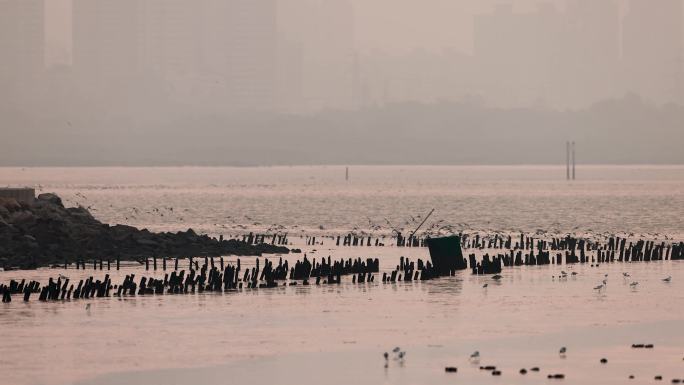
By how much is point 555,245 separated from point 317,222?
166ft

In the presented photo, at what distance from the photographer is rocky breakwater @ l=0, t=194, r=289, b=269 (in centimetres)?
6441

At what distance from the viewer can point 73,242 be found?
221 feet

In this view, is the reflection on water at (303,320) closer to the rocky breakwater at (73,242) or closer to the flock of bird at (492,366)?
the flock of bird at (492,366)

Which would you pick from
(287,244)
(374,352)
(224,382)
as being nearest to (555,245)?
(287,244)

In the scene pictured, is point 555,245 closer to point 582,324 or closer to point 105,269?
point 105,269

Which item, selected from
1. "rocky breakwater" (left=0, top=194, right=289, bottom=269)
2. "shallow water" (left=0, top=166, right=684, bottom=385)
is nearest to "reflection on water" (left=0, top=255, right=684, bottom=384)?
"shallow water" (left=0, top=166, right=684, bottom=385)

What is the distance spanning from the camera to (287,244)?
277ft

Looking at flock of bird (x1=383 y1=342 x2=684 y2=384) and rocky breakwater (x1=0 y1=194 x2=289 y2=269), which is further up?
rocky breakwater (x1=0 y1=194 x2=289 y2=269)

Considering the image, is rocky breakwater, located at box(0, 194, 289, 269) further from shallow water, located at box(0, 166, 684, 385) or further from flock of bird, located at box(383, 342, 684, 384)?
flock of bird, located at box(383, 342, 684, 384)

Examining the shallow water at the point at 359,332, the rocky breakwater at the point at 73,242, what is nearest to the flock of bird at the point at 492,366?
the shallow water at the point at 359,332

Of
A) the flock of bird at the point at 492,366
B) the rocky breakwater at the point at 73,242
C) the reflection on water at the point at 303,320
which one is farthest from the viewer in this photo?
the rocky breakwater at the point at 73,242

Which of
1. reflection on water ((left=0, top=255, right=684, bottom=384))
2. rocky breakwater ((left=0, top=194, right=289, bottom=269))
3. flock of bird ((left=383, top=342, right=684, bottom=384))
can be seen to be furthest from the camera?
rocky breakwater ((left=0, top=194, right=289, bottom=269))

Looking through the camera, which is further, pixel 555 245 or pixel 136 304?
pixel 555 245

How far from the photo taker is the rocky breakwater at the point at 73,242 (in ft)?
211
